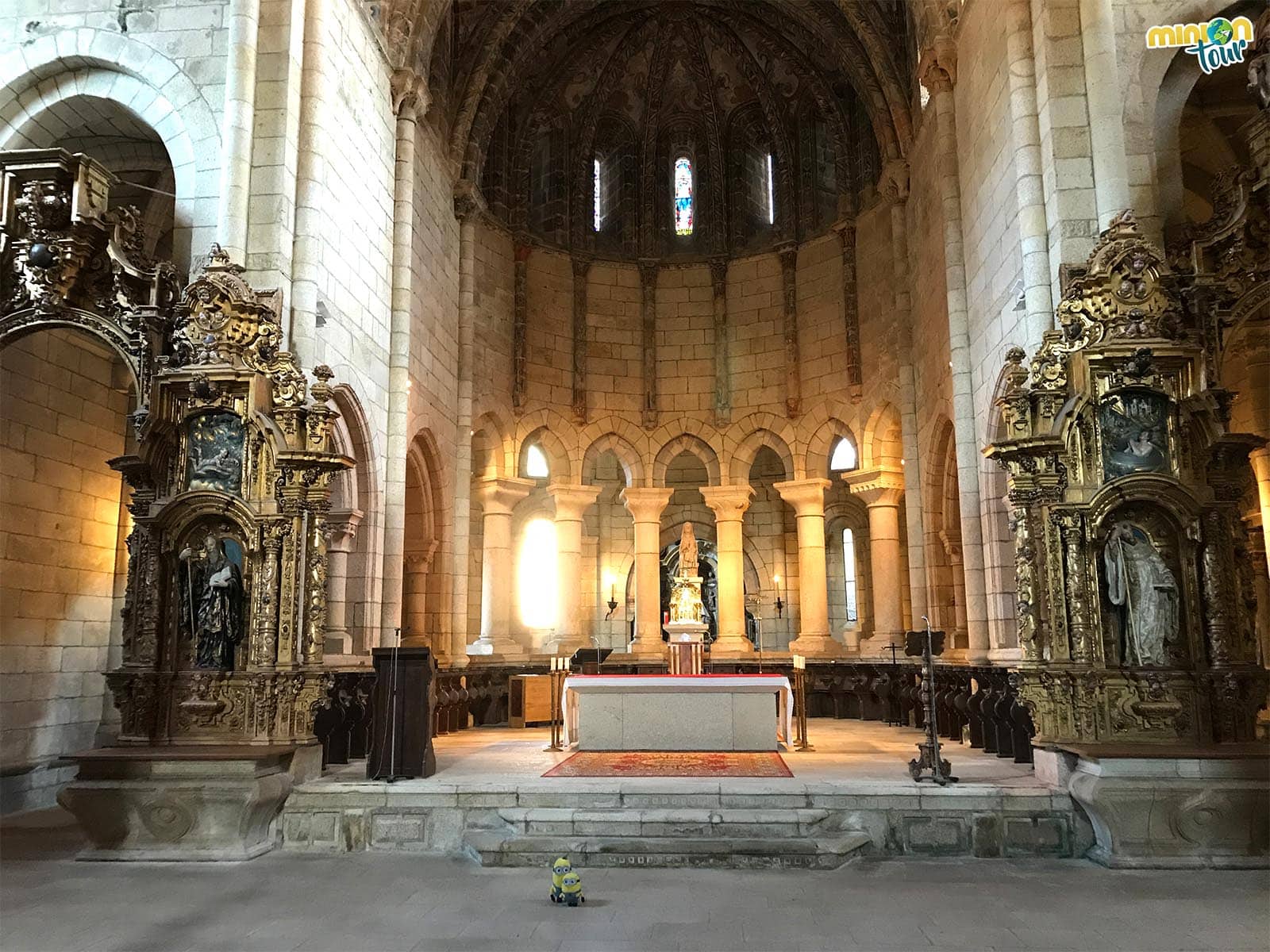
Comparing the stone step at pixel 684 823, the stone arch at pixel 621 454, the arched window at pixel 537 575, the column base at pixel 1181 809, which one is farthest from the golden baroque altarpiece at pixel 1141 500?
the arched window at pixel 537 575

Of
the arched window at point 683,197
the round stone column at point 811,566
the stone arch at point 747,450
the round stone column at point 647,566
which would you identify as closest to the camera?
the round stone column at point 811,566

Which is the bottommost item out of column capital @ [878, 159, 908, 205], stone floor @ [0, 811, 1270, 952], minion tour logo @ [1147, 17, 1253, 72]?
stone floor @ [0, 811, 1270, 952]

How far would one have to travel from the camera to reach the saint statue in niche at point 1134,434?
877cm

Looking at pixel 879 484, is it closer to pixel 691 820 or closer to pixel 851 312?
pixel 851 312

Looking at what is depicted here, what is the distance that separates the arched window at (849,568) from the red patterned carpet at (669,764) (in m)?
11.3

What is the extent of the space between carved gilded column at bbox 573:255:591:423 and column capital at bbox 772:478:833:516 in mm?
4125

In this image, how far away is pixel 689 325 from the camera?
2042cm

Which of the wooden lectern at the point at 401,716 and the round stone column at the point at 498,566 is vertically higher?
the round stone column at the point at 498,566

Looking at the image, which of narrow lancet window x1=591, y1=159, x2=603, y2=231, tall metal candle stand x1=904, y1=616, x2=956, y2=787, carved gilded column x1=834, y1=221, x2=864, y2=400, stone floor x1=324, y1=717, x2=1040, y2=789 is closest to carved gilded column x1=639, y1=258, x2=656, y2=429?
narrow lancet window x1=591, y1=159, x2=603, y2=231

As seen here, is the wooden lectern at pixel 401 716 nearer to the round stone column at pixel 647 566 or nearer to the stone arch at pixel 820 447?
the round stone column at pixel 647 566

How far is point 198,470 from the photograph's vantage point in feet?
30.6

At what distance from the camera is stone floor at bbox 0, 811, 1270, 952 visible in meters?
5.88

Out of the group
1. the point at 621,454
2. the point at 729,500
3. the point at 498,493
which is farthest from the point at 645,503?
the point at 498,493

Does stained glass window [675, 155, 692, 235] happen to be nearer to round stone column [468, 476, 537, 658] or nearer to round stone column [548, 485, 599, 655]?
round stone column [548, 485, 599, 655]
